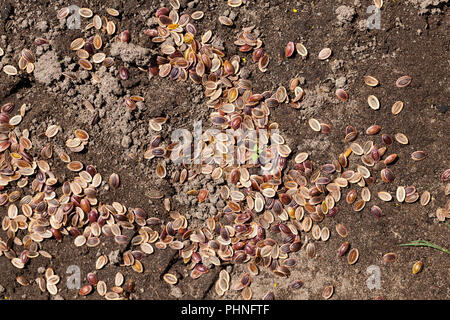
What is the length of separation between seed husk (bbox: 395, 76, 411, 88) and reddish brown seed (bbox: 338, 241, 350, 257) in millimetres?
1079

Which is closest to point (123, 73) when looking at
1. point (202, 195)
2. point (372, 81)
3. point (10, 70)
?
point (10, 70)

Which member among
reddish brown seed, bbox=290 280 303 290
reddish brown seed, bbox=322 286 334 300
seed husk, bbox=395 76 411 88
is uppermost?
seed husk, bbox=395 76 411 88

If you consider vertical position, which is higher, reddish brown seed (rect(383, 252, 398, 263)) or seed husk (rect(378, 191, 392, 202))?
seed husk (rect(378, 191, 392, 202))

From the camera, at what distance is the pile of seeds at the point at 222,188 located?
8.34ft

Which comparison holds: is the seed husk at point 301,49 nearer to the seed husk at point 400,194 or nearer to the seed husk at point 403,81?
the seed husk at point 403,81

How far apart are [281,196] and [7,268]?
1.88m

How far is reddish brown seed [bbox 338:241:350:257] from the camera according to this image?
2.53m

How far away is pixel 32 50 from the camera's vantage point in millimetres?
2598

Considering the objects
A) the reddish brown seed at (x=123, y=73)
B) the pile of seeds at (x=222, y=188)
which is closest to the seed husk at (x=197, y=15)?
the pile of seeds at (x=222, y=188)

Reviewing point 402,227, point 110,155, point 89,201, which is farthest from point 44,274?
point 402,227

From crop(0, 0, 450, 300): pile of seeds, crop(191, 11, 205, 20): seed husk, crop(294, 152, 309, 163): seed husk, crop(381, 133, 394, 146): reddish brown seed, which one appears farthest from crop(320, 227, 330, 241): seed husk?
crop(191, 11, 205, 20): seed husk

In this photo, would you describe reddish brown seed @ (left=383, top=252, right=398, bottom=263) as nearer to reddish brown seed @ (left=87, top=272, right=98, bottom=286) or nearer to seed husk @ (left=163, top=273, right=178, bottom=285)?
seed husk @ (left=163, top=273, right=178, bottom=285)

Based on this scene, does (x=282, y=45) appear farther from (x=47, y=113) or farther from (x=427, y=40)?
(x=47, y=113)

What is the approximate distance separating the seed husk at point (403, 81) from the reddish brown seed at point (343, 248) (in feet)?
3.54
